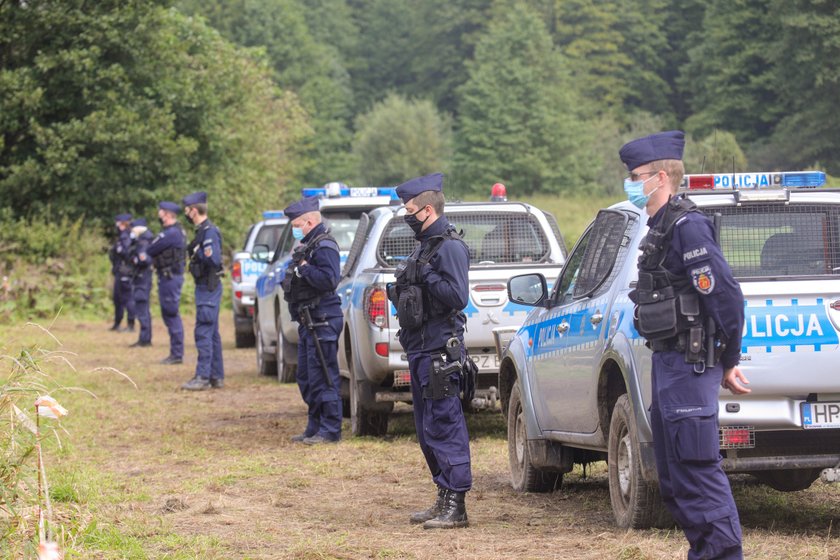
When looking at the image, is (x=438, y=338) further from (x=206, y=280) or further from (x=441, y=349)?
(x=206, y=280)

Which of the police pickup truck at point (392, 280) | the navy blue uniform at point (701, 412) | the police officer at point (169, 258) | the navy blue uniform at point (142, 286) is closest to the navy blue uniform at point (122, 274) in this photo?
the navy blue uniform at point (142, 286)

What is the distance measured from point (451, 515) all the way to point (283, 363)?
28.8 feet

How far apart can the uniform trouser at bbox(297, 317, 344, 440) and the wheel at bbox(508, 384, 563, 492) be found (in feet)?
7.78

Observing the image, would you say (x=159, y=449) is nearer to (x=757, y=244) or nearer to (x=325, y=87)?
(x=757, y=244)

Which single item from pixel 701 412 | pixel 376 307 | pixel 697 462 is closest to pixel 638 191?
pixel 701 412

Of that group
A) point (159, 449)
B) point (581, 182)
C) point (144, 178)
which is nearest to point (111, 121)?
point (144, 178)

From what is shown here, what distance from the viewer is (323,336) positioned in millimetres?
10781

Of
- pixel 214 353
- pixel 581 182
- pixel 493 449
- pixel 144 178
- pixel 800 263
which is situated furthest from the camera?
pixel 581 182

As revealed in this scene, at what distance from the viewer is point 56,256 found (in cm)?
2991

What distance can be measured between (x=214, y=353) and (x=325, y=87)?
241ft

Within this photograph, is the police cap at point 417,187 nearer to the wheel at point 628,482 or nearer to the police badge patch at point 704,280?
the wheel at point 628,482

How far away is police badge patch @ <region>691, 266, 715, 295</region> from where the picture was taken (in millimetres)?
5250

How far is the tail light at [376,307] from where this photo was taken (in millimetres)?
10391

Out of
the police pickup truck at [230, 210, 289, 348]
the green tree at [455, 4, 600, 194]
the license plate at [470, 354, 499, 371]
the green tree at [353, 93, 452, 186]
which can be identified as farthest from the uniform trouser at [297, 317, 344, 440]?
the green tree at [455, 4, 600, 194]
